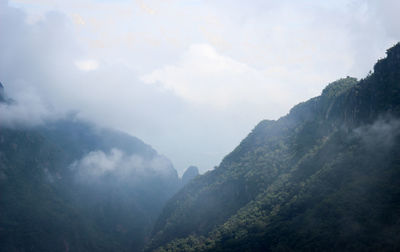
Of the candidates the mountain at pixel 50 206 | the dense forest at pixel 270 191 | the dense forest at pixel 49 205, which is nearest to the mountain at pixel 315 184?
the dense forest at pixel 270 191

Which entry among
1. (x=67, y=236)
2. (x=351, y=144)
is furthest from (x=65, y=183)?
(x=351, y=144)

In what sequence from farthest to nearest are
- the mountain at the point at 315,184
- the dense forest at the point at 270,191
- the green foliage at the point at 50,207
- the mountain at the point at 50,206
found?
the mountain at the point at 50,206 → the green foliage at the point at 50,207 → the dense forest at the point at 270,191 → the mountain at the point at 315,184

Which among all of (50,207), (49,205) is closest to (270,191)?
(50,207)

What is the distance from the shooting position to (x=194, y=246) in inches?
3819

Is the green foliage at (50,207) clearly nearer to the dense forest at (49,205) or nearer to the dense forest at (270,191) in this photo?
the dense forest at (49,205)

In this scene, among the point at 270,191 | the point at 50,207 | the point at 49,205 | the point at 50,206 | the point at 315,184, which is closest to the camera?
the point at 315,184

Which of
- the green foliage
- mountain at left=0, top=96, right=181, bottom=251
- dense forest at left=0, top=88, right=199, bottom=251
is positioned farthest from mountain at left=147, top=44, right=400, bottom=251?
dense forest at left=0, top=88, right=199, bottom=251

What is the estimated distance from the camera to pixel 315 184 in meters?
79.9

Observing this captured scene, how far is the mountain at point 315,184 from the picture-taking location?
207 feet

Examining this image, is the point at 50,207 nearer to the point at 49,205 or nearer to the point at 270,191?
the point at 49,205

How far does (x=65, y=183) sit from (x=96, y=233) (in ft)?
115

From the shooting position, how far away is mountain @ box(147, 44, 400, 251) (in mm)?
63031

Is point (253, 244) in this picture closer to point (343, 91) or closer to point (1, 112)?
point (343, 91)

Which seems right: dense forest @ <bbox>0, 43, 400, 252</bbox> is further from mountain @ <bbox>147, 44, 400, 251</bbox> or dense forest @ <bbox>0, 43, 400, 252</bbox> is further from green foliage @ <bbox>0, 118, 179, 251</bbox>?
green foliage @ <bbox>0, 118, 179, 251</bbox>
